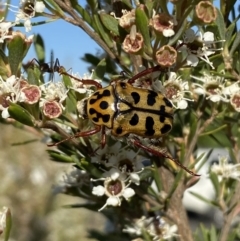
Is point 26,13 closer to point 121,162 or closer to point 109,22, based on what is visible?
point 109,22

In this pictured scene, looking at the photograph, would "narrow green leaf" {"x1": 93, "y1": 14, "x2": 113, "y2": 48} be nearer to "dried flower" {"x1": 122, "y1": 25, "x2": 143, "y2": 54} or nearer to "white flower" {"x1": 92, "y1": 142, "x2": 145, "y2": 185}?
"dried flower" {"x1": 122, "y1": 25, "x2": 143, "y2": 54}

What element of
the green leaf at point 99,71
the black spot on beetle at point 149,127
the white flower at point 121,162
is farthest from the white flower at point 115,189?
the green leaf at point 99,71

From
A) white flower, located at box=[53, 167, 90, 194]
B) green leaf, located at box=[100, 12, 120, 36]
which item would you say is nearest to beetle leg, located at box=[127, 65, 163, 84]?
green leaf, located at box=[100, 12, 120, 36]

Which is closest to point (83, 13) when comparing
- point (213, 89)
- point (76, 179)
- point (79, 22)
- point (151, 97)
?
point (79, 22)

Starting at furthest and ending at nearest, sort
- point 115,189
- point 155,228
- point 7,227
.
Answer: point 155,228
point 115,189
point 7,227

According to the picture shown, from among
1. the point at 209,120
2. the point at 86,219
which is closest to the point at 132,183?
the point at 209,120
